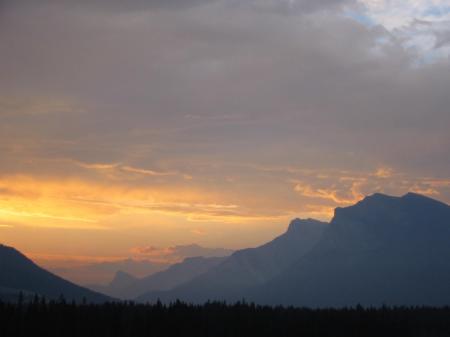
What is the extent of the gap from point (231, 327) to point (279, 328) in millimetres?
18249

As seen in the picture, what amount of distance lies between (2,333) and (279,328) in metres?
89.7

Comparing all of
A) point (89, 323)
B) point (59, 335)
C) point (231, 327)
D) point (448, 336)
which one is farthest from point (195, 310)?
point (448, 336)

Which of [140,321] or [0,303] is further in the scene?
[140,321]

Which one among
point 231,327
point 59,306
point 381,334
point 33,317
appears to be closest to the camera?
point 33,317

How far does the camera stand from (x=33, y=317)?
509ft

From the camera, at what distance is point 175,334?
173750 mm

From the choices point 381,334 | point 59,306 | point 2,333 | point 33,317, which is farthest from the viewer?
point 381,334

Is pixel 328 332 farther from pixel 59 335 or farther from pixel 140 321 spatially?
pixel 59 335

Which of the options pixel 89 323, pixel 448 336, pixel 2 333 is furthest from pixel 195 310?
pixel 448 336

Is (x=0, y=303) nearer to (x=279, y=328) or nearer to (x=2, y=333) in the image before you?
(x=2, y=333)

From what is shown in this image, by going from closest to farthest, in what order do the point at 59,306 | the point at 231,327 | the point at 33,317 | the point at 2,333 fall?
the point at 2,333
the point at 33,317
the point at 59,306
the point at 231,327

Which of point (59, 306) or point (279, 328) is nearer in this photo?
point (59, 306)

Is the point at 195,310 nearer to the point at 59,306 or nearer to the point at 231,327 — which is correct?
the point at 231,327

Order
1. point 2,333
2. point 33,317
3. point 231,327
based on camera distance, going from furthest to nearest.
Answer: point 231,327
point 33,317
point 2,333
